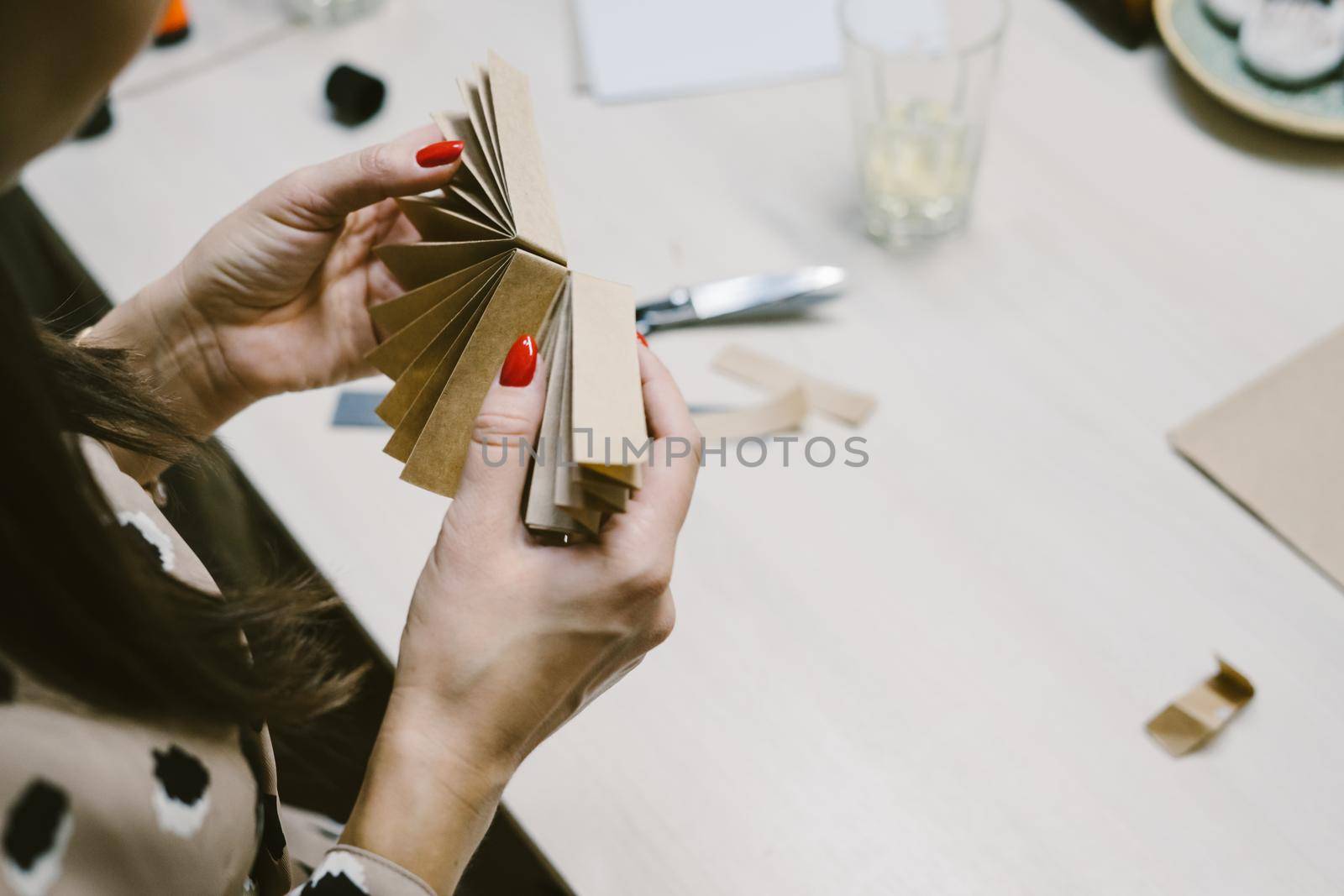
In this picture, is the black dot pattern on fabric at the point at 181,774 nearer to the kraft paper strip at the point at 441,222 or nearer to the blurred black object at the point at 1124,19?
the kraft paper strip at the point at 441,222

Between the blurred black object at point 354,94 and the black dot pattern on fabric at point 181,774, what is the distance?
2.29 feet

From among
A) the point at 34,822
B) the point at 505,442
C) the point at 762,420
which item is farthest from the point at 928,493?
the point at 34,822

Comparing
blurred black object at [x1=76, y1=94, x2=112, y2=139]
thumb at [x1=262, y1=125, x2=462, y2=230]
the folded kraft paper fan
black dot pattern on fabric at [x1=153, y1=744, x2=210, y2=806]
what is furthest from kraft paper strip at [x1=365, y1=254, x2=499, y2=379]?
blurred black object at [x1=76, y1=94, x2=112, y2=139]

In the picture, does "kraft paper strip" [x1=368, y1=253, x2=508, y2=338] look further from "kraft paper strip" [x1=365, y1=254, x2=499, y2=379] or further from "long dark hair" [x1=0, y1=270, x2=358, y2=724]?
"long dark hair" [x1=0, y1=270, x2=358, y2=724]

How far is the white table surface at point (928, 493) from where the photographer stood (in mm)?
696

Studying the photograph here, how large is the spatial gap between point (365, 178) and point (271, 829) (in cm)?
42

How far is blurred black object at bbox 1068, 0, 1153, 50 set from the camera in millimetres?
1080

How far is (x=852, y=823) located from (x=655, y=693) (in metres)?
0.15

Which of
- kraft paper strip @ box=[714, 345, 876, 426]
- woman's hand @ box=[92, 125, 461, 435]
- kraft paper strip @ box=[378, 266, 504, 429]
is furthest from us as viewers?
kraft paper strip @ box=[714, 345, 876, 426]

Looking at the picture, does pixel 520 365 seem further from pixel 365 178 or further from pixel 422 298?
pixel 365 178

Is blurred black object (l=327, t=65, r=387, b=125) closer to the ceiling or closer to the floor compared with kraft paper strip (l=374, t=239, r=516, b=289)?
closer to the floor

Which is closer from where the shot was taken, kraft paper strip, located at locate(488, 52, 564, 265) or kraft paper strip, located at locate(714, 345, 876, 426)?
kraft paper strip, located at locate(488, 52, 564, 265)

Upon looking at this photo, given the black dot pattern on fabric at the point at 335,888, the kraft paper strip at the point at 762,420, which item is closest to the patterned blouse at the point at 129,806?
the black dot pattern on fabric at the point at 335,888

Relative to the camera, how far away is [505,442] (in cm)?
60
